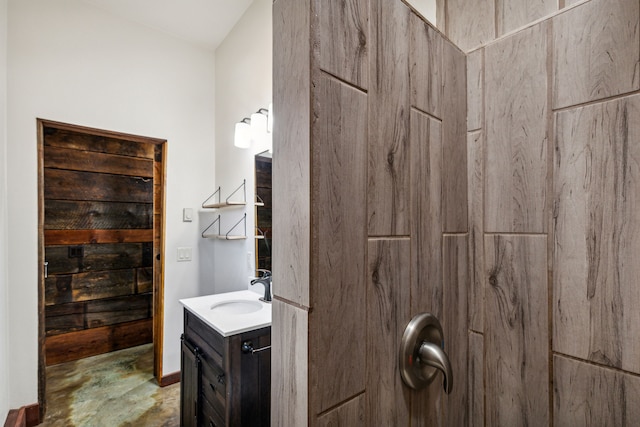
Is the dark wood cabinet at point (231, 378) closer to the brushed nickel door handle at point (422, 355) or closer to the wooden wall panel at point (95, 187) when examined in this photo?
the brushed nickel door handle at point (422, 355)

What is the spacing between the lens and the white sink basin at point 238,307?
185 cm

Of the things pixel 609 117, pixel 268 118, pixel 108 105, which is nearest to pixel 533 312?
pixel 609 117

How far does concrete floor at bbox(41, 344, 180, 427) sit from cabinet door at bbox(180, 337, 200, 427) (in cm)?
43

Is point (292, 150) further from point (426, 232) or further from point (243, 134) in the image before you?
point (243, 134)

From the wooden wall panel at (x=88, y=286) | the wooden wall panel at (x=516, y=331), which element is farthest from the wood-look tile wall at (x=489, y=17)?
the wooden wall panel at (x=88, y=286)

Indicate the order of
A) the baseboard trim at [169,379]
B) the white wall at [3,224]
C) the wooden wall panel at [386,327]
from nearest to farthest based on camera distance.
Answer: the wooden wall panel at [386,327], the white wall at [3,224], the baseboard trim at [169,379]

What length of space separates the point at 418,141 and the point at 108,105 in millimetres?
2419

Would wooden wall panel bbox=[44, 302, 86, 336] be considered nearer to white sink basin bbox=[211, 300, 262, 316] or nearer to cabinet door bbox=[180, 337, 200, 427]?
cabinet door bbox=[180, 337, 200, 427]

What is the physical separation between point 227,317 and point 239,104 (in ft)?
5.33

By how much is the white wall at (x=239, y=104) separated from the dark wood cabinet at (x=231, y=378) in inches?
27.9

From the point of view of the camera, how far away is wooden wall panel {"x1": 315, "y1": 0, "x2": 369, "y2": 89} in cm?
58

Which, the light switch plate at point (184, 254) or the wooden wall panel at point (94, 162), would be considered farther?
the wooden wall panel at point (94, 162)

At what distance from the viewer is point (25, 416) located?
6.22ft

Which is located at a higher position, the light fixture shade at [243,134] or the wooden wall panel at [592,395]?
the light fixture shade at [243,134]
